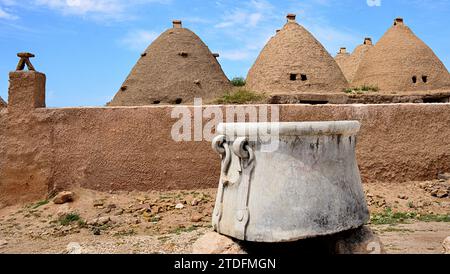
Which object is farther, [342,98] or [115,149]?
[342,98]

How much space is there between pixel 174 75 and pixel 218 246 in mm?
15015

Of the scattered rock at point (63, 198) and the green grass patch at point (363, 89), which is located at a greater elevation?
the green grass patch at point (363, 89)

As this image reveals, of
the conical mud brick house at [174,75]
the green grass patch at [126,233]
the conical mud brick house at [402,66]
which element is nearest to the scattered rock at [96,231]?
the green grass patch at [126,233]

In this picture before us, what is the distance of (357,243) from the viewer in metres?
3.79

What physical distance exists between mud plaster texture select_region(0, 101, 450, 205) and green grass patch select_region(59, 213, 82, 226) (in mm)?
781

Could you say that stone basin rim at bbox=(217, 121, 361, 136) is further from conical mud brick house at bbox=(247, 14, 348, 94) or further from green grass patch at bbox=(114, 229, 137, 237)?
conical mud brick house at bbox=(247, 14, 348, 94)

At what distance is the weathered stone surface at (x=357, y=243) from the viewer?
3764 millimetres

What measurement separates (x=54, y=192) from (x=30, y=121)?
1361 millimetres

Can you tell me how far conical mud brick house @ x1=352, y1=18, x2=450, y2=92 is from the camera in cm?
1738

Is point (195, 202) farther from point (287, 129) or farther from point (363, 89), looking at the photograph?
point (363, 89)

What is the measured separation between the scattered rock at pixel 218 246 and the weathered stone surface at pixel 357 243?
827mm

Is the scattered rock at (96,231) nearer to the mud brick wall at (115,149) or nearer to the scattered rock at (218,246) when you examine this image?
the mud brick wall at (115,149)

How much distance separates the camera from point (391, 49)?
18.2m

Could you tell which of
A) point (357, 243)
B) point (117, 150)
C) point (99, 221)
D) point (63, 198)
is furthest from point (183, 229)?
point (357, 243)
